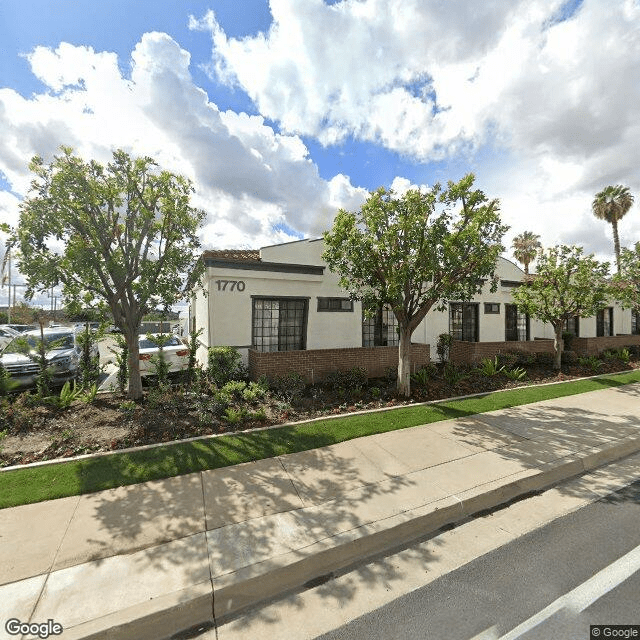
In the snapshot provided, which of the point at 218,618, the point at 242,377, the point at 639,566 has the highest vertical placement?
the point at 242,377

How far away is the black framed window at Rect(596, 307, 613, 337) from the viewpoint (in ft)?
63.5

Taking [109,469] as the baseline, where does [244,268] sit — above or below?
above

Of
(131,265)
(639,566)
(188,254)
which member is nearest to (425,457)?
(639,566)

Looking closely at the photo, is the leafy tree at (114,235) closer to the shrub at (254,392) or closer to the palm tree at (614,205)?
the shrub at (254,392)

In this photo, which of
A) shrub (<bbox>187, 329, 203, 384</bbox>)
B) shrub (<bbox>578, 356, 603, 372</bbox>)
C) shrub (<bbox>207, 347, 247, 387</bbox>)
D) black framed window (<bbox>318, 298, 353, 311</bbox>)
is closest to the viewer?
shrub (<bbox>207, 347, 247, 387</bbox>)

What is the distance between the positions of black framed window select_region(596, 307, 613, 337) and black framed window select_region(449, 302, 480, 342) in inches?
409

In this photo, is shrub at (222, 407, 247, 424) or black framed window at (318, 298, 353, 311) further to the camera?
black framed window at (318, 298, 353, 311)

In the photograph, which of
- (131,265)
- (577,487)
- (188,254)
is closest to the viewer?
(577,487)

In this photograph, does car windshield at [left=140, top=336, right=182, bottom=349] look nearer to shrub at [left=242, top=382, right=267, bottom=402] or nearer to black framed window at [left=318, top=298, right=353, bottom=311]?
shrub at [left=242, top=382, right=267, bottom=402]

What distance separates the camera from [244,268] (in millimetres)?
10195

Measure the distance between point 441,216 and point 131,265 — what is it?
300 inches

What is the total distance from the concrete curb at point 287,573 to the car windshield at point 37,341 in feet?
26.2

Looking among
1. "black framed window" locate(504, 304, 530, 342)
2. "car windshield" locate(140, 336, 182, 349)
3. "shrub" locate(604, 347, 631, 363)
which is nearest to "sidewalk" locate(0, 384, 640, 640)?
"car windshield" locate(140, 336, 182, 349)

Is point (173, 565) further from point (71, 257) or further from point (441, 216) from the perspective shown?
point (441, 216)
